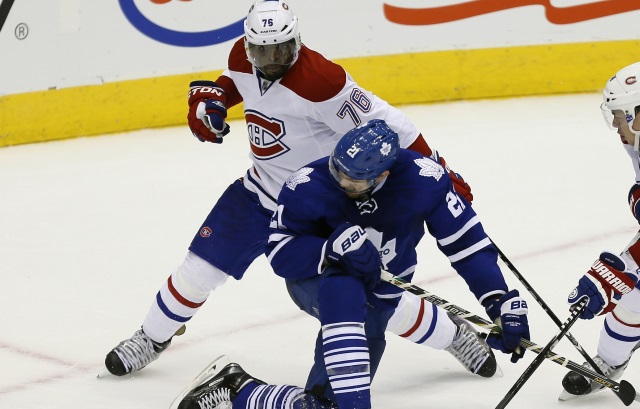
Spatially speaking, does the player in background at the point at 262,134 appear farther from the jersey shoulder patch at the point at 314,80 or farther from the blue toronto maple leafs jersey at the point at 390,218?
the blue toronto maple leafs jersey at the point at 390,218

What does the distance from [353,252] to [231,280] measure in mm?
1728

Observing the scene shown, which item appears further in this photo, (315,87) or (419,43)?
(419,43)

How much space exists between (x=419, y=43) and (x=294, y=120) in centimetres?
349

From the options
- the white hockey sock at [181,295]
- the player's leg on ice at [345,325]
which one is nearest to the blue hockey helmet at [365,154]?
the player's leg on ice at [345,325]

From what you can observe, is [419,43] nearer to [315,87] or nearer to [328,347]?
[315,87]

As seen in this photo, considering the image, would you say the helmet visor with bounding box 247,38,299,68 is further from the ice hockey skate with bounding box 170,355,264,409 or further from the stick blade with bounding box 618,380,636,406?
the stick blade with bounding box 618,380,636,406

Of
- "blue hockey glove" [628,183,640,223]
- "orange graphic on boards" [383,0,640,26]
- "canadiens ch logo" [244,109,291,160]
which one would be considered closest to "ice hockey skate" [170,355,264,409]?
"canadiens ch logo" [244,109,291,160]

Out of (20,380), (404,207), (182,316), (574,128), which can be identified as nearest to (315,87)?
(404,207)

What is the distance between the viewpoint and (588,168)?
5816 millimetres

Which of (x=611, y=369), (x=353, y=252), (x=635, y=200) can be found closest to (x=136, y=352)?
(x=353, y=252)

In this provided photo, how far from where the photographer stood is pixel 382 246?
121 inches

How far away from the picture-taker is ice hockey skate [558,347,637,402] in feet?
11.1

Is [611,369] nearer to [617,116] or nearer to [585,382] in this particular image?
[585,382]

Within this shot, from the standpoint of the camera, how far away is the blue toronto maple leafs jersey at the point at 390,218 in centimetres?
299
